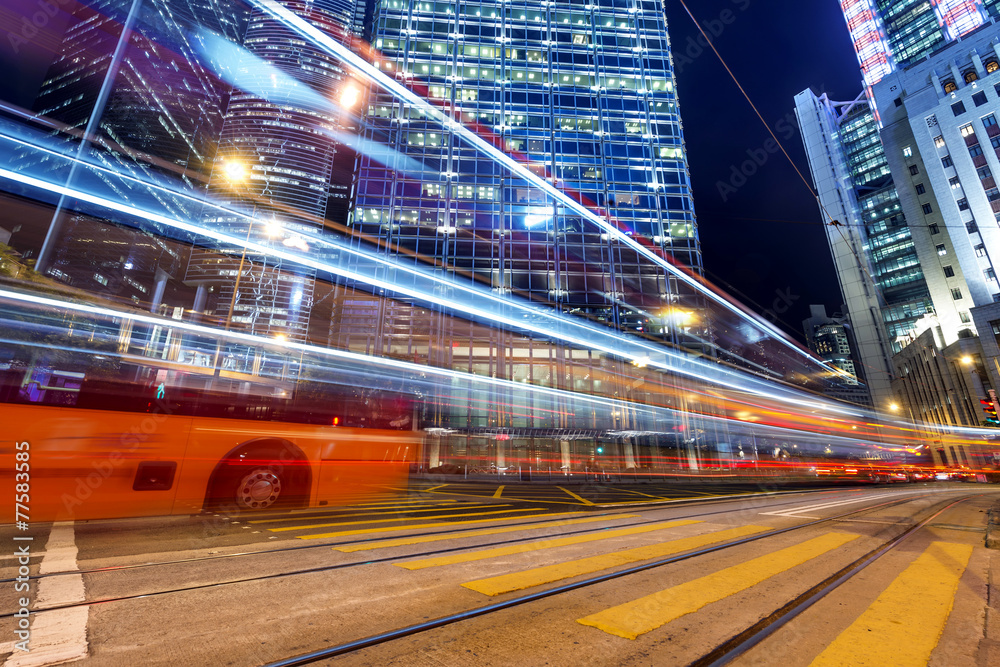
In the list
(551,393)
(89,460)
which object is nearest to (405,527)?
(89,460)

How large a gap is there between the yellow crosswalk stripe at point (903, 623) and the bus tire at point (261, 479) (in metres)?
7.90

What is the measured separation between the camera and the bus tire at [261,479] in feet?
22.2

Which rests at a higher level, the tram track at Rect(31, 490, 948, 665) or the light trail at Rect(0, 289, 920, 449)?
the light trail at Rect(0, 289, 920, 449)

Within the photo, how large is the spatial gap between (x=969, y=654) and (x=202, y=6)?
556 feet

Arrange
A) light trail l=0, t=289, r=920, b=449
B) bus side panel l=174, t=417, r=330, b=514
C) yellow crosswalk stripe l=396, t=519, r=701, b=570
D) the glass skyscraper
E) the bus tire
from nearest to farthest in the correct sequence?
1. yellow crosswalk stripe l=396, t=519, r=701, b=570
2. bus side panel l=174, t=417, r=330, b=514
3. the bus tire
4. light trail l=0, t=289, r=920, b=449
5. the glass skyscraper

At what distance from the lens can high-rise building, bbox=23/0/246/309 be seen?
17.2 metres

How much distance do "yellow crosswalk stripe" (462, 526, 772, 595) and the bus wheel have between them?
538 cm

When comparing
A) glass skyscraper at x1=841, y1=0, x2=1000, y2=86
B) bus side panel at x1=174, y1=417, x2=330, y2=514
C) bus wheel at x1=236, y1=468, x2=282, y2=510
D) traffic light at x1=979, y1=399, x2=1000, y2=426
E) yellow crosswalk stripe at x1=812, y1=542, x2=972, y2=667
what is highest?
glass skyscraper at x1=841, y1=0, x2=1000, y2=86

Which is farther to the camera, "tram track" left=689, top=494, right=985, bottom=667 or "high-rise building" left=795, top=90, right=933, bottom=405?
"high-rise building" left=795, top=90, right=933, bottom=405

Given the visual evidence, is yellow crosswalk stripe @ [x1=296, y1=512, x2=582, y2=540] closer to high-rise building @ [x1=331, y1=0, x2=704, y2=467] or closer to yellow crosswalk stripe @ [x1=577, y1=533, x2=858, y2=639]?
yellow crosswalk stripe @ [x1=577, y1=533, x2=858, y2=639]

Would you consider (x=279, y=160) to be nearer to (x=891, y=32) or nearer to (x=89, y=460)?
(x=89, y=460)

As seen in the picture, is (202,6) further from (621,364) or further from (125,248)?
(621,364)

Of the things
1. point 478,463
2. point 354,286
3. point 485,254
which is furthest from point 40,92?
point 478,463

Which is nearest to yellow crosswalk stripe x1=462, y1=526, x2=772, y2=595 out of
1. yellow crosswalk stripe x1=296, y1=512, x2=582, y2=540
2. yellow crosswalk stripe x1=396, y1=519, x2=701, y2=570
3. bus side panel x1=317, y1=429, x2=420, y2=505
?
yellow crosswalk stripe x1=396, y1=519, x2=701, y2=570
